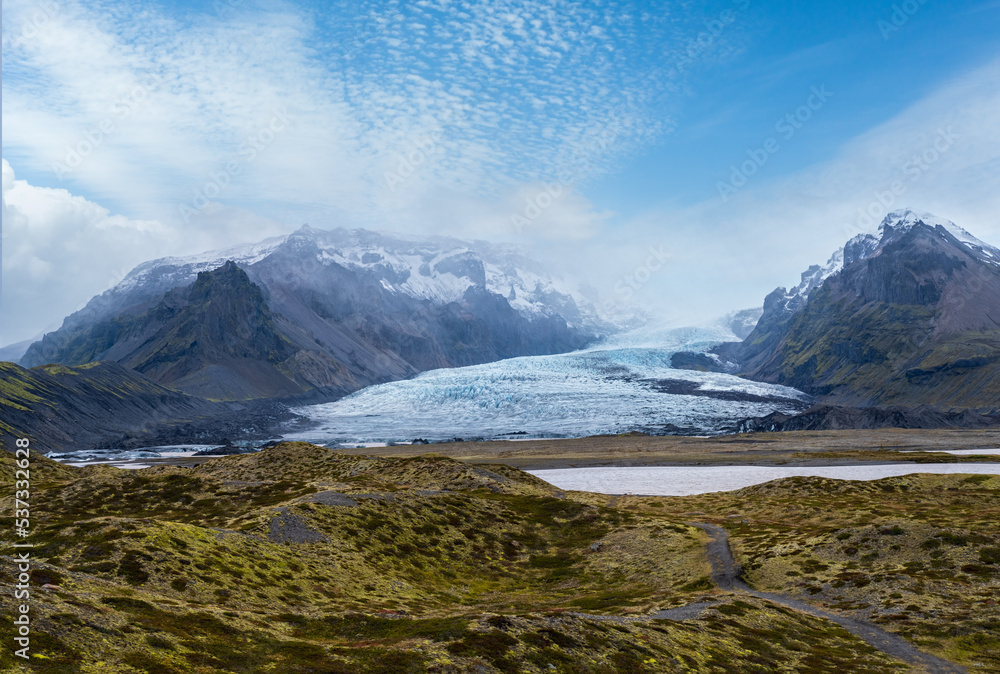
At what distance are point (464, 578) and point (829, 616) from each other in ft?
65.3

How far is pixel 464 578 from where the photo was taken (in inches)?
1569

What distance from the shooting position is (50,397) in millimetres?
169125

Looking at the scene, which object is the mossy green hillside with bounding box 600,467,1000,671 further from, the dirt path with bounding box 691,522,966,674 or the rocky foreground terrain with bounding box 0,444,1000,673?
the dirt path with bounding box 691,522,966,674

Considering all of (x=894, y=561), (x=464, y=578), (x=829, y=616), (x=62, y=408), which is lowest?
(x=829, y=616)

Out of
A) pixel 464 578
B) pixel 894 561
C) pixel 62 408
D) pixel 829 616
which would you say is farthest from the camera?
pixel 62 408

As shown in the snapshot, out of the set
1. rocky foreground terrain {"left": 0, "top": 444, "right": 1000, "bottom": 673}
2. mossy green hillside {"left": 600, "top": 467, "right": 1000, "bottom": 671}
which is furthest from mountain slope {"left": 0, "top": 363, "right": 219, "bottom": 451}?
mossy green hillside {"left": 600, "top": 467, "right": 1000, "bottom": 671}

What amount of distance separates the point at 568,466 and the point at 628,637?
9410cm

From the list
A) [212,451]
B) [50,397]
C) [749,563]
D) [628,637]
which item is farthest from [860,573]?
[50,397]

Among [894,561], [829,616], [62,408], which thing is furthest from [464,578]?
[62,408]

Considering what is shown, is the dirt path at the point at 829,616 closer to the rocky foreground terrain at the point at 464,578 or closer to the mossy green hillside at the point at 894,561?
the rocky foreground terrain at the point at 464,578

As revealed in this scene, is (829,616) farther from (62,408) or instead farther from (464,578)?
(62,408)

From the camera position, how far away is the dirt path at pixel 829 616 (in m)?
26.0

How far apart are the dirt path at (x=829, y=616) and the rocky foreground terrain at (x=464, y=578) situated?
206 mm

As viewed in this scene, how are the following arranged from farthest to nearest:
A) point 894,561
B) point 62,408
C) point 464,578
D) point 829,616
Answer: point 62,408 < point 464,578 < point 894,561 < point 829,616
